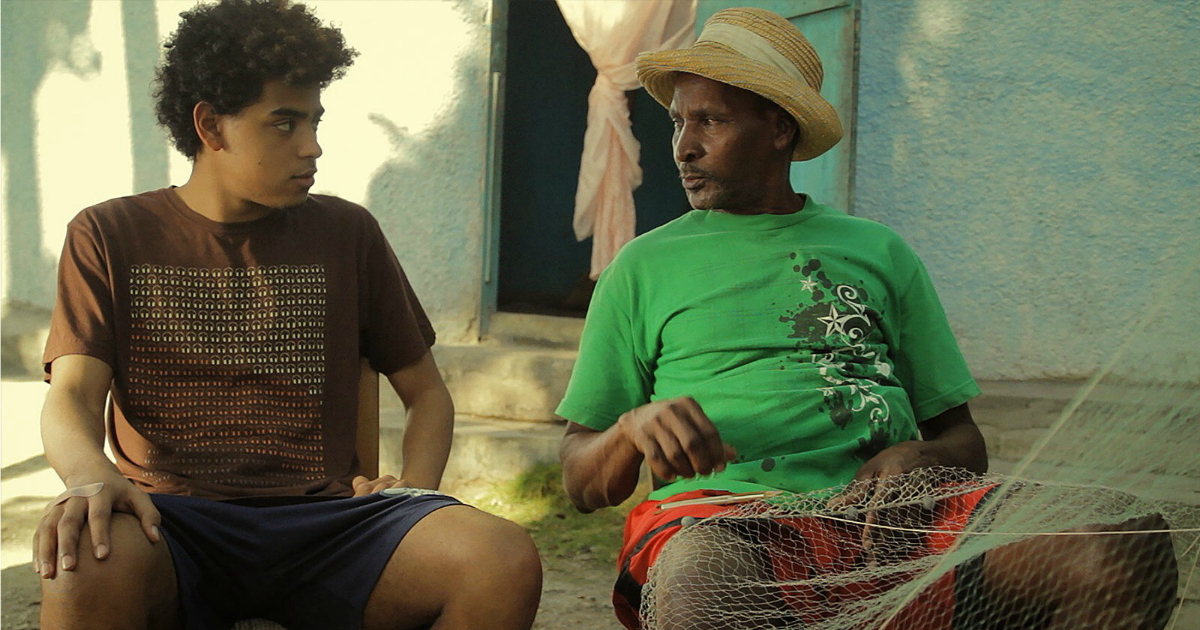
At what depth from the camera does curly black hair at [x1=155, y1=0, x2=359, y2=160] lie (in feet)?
8.04

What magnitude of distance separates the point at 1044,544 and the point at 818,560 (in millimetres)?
392

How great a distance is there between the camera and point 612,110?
21.4 ft

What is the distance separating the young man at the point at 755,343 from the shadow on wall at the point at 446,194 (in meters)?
3.57

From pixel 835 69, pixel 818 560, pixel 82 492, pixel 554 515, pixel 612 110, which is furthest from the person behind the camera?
pixel 612 110

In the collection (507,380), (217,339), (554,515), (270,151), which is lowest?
(554,515)

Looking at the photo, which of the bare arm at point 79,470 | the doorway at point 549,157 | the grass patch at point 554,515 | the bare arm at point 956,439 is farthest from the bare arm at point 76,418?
the doorway at point 549,157

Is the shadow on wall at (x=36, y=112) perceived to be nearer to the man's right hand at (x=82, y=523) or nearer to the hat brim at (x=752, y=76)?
the hat brim at (x=752, y=76)

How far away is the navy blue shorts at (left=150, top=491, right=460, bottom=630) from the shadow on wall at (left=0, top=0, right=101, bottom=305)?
5.74m

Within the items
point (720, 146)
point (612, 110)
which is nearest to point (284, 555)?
point (720, 146)

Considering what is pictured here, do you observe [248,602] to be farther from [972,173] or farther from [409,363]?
[972,173]

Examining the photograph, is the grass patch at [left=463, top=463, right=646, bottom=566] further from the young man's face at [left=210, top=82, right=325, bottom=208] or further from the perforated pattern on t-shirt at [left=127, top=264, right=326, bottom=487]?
the young man's face at [left=210, top=82, right=325, bottom=208]

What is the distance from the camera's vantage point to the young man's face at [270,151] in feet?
7.96

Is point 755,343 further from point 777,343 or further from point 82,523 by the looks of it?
point 82,523

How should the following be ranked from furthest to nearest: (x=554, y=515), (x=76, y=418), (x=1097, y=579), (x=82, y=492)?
(x=554, y=515), (x=76, y=418), (x=82, y=492), (x=1097, y=579)
